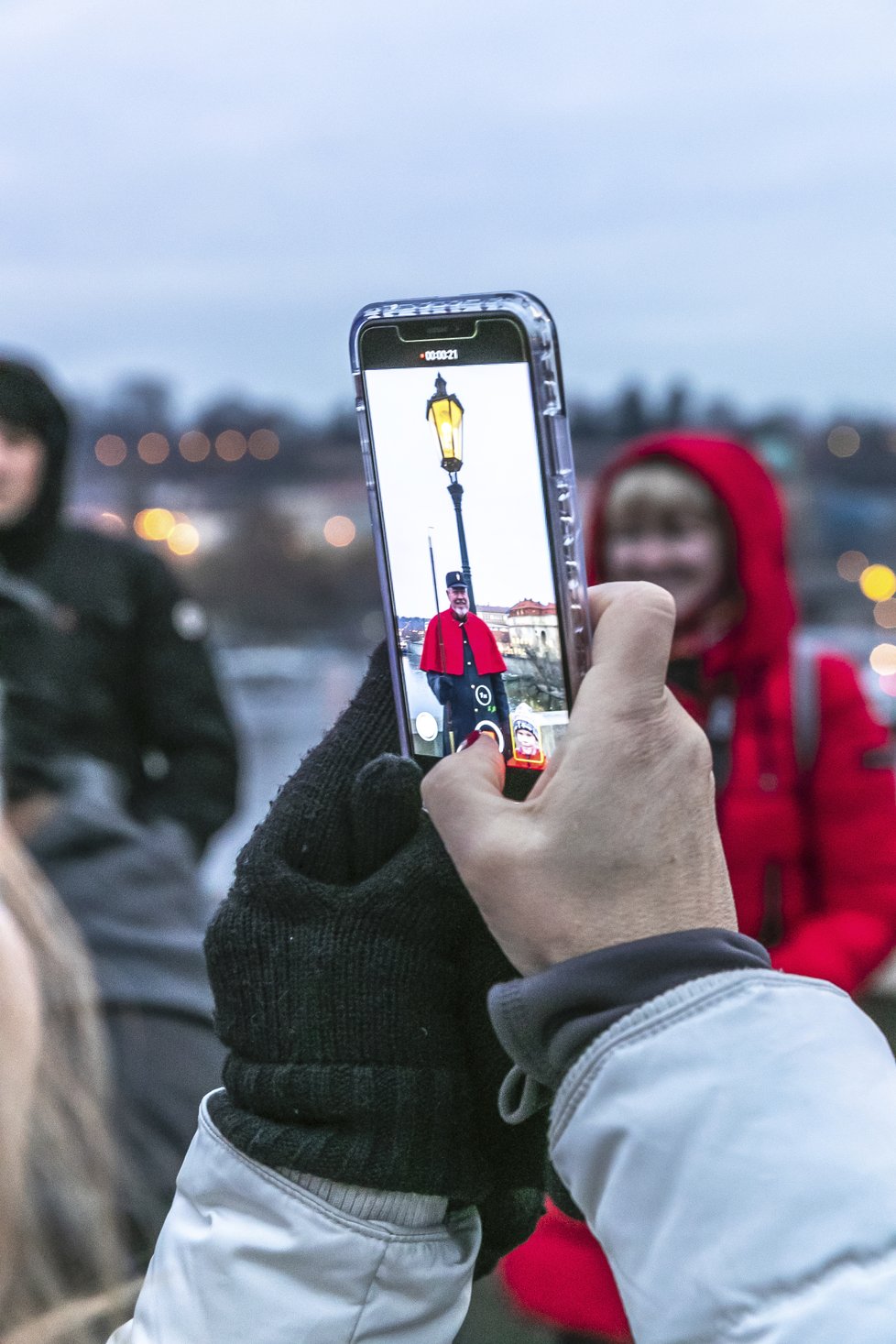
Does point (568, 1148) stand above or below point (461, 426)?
below

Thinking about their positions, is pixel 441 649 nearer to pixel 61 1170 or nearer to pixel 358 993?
pixel 358 993

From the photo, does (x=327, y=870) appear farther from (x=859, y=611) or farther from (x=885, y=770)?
(x=859, y=611)

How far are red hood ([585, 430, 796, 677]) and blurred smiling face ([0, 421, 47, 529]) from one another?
1.33 meters

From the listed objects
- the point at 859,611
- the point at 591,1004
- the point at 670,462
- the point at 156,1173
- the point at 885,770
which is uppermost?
the point at 670,462

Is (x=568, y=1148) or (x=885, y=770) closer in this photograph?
(x=568, y=1148)

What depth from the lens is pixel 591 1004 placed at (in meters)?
0.75

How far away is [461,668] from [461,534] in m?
0.09

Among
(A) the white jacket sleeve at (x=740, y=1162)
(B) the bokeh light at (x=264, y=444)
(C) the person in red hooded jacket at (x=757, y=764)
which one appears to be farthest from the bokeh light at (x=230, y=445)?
(A) the white jacket sleeve at (x=740, y=1162)

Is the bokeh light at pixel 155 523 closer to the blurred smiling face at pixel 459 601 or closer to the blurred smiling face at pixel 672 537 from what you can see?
the blurred smiling face at pixel 672 537

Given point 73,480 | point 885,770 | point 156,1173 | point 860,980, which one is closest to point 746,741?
point 885,770

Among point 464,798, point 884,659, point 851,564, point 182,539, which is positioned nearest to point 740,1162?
point 464,798

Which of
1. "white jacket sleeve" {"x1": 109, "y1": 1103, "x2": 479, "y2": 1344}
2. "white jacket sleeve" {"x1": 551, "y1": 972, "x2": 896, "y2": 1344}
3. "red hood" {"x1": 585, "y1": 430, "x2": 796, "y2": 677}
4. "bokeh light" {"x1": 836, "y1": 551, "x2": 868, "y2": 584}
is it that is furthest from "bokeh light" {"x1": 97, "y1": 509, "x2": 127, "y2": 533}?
"bokeh light" {"x1": 836, "y1": 551, "x2": 868, "y2": 584}

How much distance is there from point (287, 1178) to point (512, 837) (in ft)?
0.86

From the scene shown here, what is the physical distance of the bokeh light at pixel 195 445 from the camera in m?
3.51
